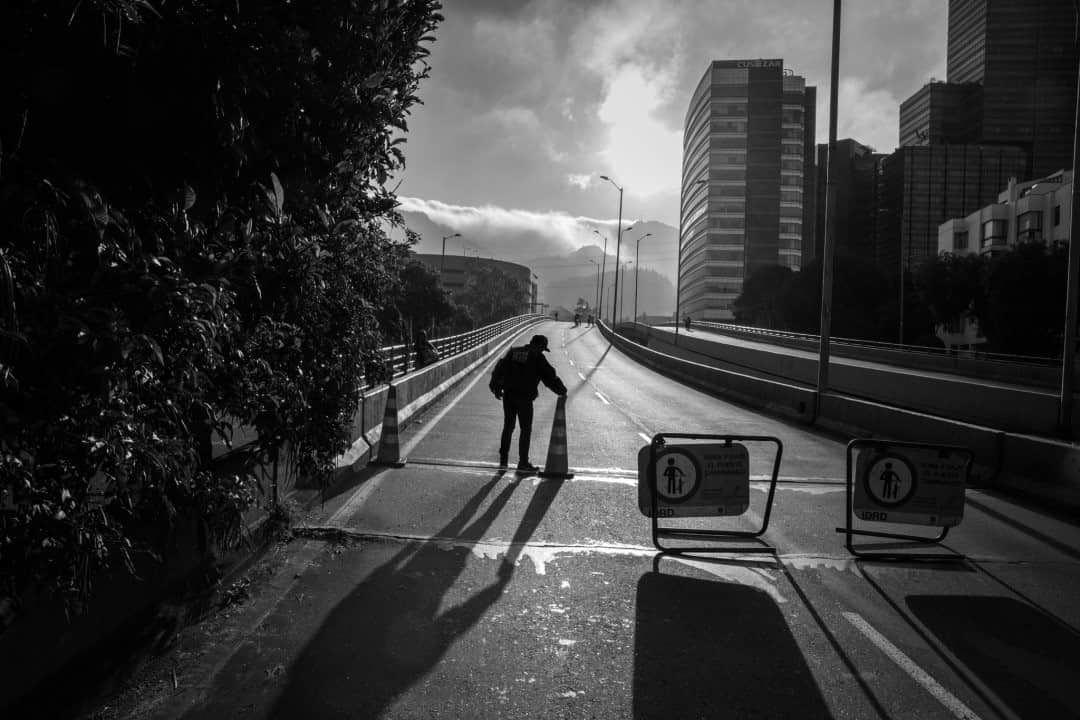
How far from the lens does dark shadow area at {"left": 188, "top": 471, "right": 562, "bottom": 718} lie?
3828 millimetres

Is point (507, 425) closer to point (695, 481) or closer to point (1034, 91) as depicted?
point (695, 481)

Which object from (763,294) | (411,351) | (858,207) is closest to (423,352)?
(411,351)

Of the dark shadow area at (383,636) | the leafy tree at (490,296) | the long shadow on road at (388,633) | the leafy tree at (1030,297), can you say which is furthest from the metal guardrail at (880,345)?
the leafy tree at (490,296)

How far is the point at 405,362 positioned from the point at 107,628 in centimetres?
1383

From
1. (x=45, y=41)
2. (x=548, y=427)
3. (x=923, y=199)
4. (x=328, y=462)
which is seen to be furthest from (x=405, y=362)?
(x=923, y=199)

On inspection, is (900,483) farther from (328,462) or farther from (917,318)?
(917,318)

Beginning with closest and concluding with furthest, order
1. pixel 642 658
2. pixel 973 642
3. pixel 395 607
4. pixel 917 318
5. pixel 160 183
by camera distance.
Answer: pixel 160 183, pixel 642 658, pixel 973 642, pixel 395 607, pixel 917 318

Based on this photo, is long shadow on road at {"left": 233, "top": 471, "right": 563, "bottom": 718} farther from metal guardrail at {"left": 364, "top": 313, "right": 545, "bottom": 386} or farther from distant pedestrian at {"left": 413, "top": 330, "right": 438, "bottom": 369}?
distant pedestrian at {"left": 413, "top": 330, "right": 438, "bottom": 369}

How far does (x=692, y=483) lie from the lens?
276 inches

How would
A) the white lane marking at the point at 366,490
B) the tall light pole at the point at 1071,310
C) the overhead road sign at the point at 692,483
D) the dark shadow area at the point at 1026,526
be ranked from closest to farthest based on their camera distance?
the overhead road sign at the point at 692,483 < the dark shadow area at the point at 1026,526 < the white lane marking at the point at 366,490 < the tall light pole at the point at 1071,310

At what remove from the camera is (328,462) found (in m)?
6.11

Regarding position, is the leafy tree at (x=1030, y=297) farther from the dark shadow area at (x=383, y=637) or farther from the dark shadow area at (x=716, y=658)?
the dark shadow area at (x=383, y=637)

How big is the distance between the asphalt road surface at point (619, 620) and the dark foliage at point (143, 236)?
1.09 meters

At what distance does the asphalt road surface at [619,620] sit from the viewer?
12.8 feet
